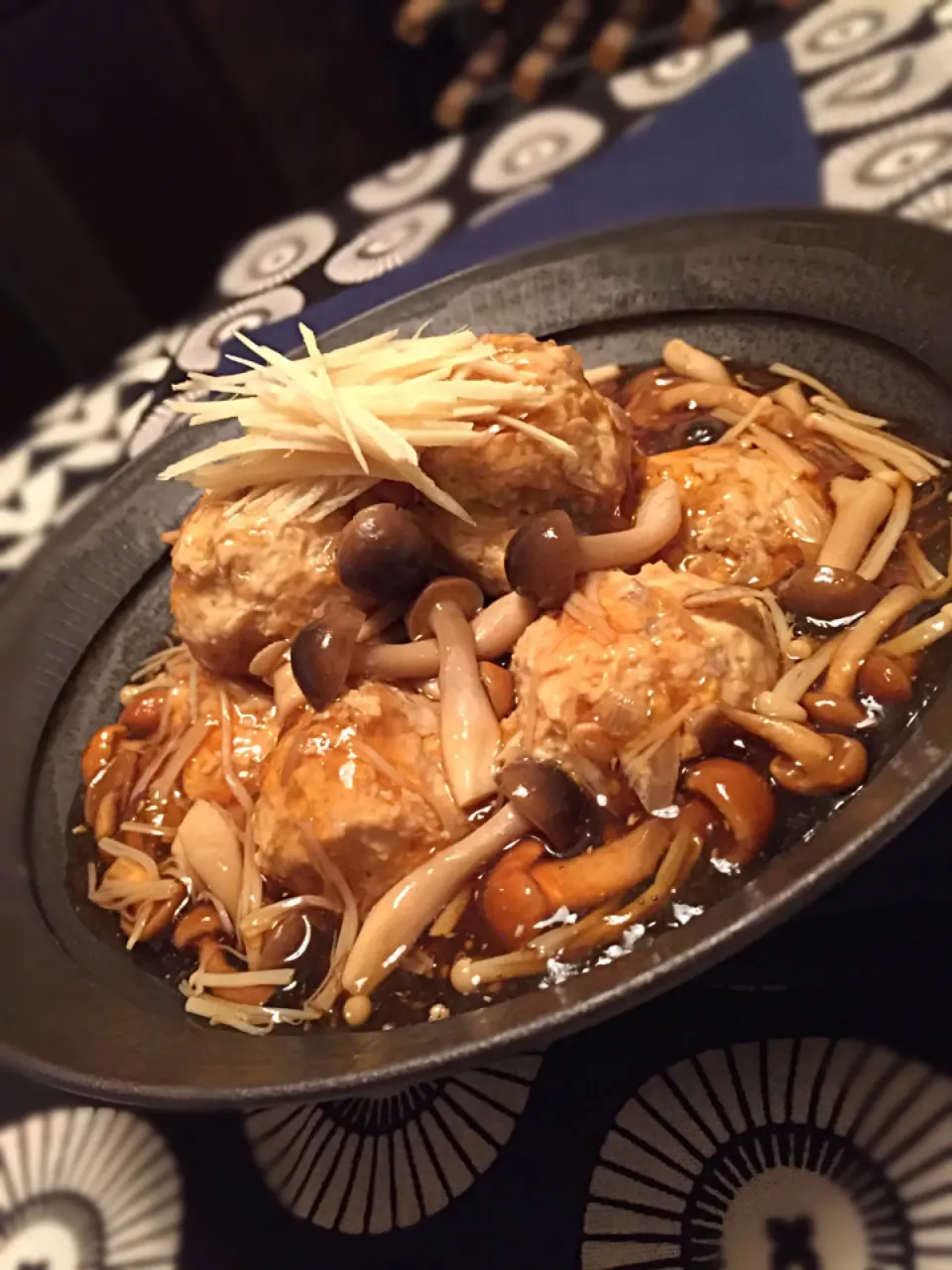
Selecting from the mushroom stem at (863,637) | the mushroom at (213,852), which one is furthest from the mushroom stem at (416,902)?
the mushroom stem at (863,637)

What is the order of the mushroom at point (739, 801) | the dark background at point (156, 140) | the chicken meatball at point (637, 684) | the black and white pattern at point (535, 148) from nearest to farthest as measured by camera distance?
1. the mushroom at point (739, 801)
2. the chicken meatball at point (637, 684)
3. the black and white pattern at point (535, 148)
4. the dark background at point (156, 140)

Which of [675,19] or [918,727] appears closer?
[918,727]

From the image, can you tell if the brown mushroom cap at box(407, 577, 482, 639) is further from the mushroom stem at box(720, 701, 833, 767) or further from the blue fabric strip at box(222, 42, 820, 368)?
the blue fabric strip at box(222, 42, 820, 368)

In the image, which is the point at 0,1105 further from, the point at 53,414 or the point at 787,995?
the point at 53,414

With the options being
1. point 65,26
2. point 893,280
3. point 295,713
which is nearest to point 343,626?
point 295,713

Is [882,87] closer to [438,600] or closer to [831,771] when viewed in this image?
[438,600]

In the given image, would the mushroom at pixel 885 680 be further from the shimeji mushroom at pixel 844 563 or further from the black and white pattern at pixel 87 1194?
the black and white pattern at pixel 87 1194
